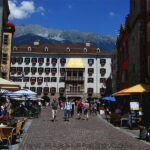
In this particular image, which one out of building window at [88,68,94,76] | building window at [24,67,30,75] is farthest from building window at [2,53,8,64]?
building window at [88,68,94,76]

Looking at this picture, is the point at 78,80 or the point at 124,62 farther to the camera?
the point at 78,80

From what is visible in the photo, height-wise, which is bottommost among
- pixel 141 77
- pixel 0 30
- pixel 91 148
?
pixel 91 148

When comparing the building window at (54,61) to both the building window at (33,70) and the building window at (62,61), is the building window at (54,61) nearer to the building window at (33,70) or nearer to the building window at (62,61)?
the building window at (62,61)

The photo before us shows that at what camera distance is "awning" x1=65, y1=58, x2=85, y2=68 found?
4855 inches

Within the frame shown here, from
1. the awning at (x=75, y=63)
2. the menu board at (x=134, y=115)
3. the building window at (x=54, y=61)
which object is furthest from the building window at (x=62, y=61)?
the menu board at (x=134, y=115)

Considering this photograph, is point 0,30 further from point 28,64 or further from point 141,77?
point 28,64

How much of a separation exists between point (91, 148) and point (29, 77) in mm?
105775

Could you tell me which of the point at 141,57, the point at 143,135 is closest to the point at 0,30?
the point at 141,57

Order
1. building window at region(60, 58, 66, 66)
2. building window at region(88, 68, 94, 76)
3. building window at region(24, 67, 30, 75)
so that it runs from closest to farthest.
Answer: building window at region(24, 67, 30, 75)
building window at region(88, 68, 94, 76)
building window at region(60, 58, 66, 66)

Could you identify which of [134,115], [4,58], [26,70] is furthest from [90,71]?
[134,115]

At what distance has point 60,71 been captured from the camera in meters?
124

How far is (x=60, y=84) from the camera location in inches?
4833

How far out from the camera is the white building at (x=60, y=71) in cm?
12200

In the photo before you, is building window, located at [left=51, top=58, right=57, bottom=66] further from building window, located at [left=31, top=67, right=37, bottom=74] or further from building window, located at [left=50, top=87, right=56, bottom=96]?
building window, located at [left=50, top=87, right=56, bottom=96]
